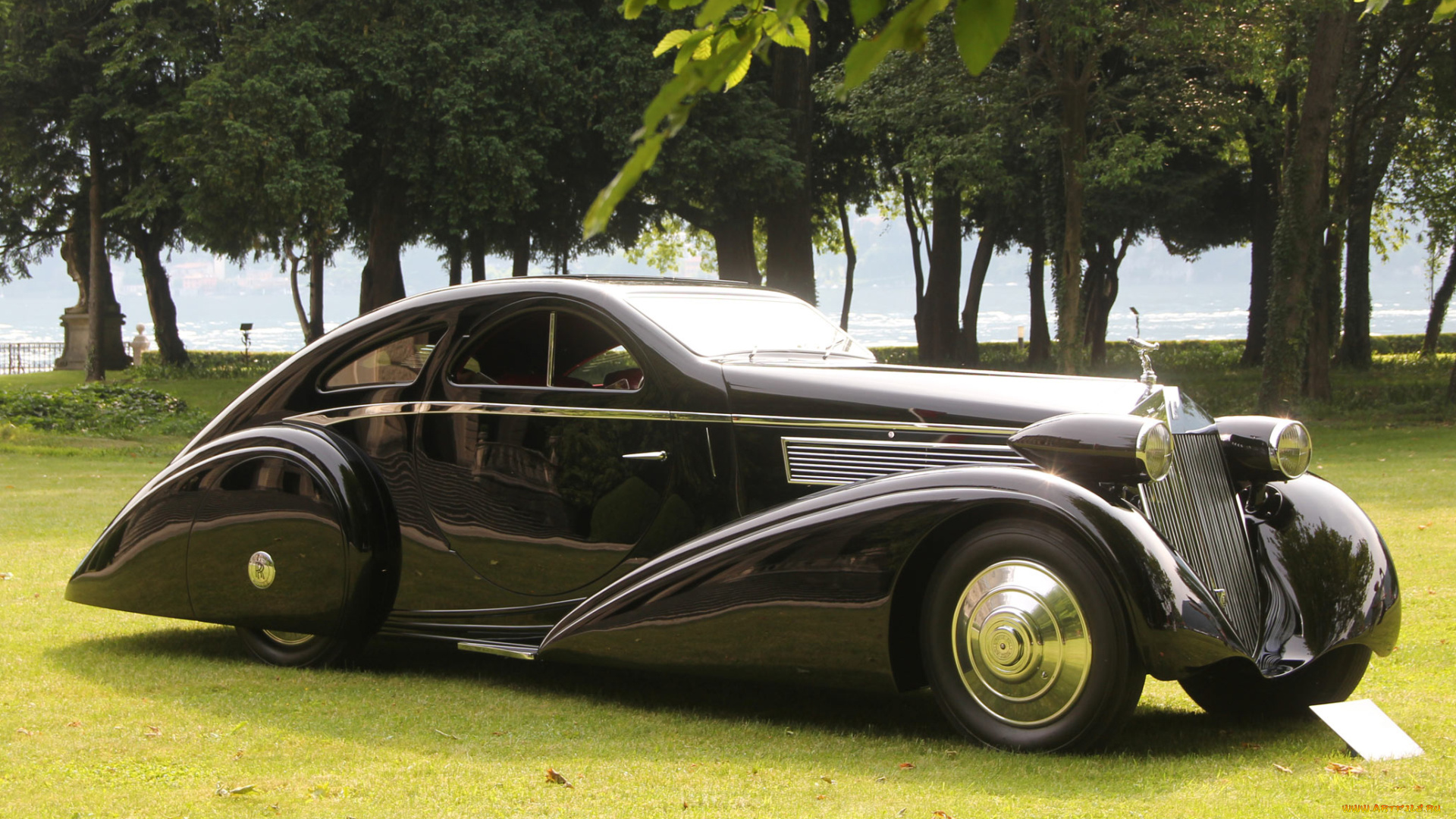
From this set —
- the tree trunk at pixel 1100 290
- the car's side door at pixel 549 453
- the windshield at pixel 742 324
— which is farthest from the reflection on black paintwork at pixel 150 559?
the tree trunk at pixel 1100 290

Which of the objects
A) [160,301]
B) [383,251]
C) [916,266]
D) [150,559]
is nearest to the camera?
[150,559]

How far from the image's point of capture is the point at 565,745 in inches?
178

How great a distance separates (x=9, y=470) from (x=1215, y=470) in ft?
50.9

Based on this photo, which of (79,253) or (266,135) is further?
(79,253)

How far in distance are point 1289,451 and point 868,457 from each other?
176 cm

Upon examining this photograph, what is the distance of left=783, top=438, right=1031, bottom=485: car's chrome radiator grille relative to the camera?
15.6 ft

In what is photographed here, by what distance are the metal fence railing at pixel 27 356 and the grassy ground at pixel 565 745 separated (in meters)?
43.8

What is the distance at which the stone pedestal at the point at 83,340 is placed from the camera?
132 feet

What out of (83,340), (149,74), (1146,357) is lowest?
(1146,357)

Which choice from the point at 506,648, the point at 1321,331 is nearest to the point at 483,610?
the point at 506,648

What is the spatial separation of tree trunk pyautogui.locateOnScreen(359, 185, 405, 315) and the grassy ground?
74.5 ft

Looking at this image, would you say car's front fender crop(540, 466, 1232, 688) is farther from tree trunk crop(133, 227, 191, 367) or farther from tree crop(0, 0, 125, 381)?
tree trunk crop(133, 227, 191, 367)

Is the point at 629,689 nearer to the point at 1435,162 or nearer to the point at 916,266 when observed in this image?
the point at 1435,162

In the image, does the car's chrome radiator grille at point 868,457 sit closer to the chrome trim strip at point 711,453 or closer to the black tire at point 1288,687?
the chrome trim strip at point 711,453
